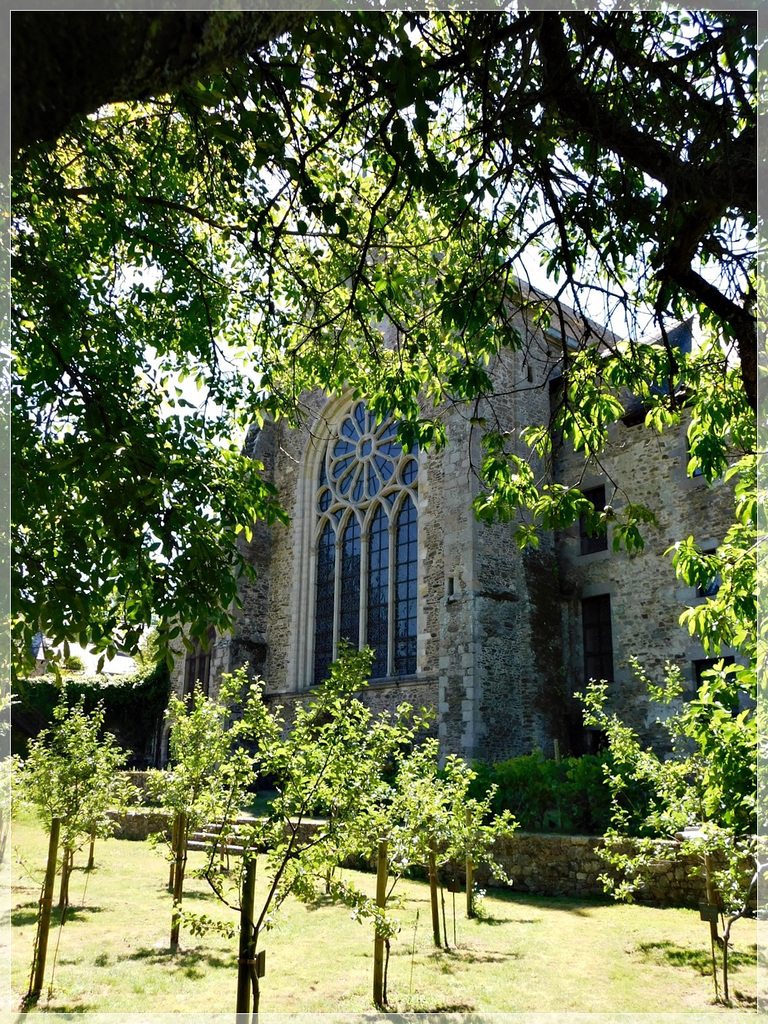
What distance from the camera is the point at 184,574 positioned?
4.26 metres

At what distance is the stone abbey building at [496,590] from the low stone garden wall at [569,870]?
102 inches

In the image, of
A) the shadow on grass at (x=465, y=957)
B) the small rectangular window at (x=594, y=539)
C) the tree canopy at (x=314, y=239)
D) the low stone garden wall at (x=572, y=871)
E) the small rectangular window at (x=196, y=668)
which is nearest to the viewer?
the tree canopy at (x=314, y=239)

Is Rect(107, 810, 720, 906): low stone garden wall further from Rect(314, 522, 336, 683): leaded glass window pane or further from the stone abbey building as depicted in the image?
Rect(314, 522, 336, 683): leaded glass window pane

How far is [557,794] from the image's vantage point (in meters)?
10.7

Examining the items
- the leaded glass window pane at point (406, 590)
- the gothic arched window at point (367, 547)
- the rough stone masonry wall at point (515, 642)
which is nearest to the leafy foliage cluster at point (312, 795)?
the rough stone masonry wall at point (515, 642)

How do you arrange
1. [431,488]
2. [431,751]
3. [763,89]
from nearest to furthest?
[763,89] → [431,751] → [431,488]

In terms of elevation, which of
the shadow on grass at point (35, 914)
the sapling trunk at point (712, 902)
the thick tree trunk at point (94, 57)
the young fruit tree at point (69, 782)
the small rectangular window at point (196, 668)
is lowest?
the shadow on grass at point (35, 914)

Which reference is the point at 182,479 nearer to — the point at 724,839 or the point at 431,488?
the point at 724,839

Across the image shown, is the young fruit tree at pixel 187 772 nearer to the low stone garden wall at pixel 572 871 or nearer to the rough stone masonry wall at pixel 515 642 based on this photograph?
the low stone garden wall at pixel 572 871

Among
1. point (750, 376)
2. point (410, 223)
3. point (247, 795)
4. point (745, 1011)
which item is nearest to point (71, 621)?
point (247, 795)

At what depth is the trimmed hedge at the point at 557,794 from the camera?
34.6 ft

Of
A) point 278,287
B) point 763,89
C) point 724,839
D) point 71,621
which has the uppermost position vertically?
point 278,287

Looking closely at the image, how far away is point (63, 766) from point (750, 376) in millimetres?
7306

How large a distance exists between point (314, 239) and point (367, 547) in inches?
421
